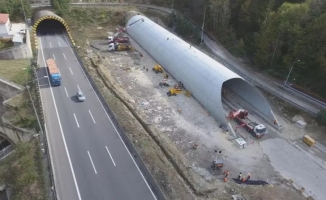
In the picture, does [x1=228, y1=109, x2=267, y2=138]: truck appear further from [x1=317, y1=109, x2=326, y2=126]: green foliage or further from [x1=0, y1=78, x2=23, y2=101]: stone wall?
[x1=0, y1=78, x2=23, y2=101]: stone wall

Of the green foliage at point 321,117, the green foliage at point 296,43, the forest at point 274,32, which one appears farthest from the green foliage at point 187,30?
the green foliage at point 321,117

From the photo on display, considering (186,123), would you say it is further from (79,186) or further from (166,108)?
(79,186)

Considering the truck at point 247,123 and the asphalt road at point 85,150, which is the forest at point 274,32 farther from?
the asphalt road at point 85,150

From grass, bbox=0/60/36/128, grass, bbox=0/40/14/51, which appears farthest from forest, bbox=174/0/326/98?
grass, bbox=0/40/14/51

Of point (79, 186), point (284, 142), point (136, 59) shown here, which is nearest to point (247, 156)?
point (284, 142)

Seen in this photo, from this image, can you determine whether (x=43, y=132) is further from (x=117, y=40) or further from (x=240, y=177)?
(x=117, y=40)

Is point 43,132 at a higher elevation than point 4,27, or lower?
lower

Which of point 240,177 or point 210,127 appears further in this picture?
point 210,127

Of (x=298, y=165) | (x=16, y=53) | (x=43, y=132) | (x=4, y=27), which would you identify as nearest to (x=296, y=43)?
(x=298, y=165)
